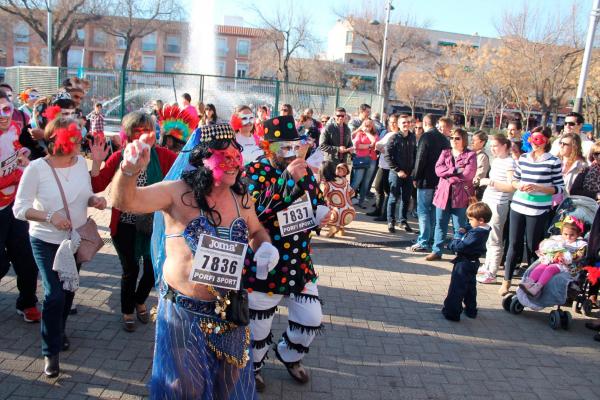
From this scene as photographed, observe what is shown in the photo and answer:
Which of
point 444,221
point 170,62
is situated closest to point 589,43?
point 444,221

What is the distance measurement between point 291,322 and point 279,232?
28.2 inches

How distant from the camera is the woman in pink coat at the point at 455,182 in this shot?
288 inches

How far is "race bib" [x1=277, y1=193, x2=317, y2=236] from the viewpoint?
11.7ft

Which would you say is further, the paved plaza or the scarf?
the scarf

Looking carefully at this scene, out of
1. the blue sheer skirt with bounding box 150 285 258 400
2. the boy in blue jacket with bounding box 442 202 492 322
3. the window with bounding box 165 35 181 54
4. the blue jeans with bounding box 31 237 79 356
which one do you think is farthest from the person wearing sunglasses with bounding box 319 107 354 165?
the window with bounding box 165 35 181 54

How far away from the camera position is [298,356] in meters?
3.86

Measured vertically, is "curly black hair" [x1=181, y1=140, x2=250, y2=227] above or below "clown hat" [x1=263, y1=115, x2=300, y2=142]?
below

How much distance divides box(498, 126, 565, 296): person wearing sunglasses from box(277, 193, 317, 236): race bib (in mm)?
3523

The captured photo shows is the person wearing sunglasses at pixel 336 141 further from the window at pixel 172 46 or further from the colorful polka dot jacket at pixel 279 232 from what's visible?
the window at pixel 172 46

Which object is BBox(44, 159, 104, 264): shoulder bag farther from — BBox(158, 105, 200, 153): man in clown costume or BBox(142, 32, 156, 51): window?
BBox(142, 32, 156, 51): window

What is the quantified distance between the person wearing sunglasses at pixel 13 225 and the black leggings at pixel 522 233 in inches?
206

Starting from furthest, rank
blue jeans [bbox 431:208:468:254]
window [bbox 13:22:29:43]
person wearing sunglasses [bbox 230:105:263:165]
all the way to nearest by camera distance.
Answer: window [bbox 13:22:29:43] → blue jeans [bbox 431:208:468:254] → person wearing sunglasses [bbox 230:105:263:165]

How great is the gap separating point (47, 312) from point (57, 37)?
3211 centimetres

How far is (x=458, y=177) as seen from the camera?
24.0ft
